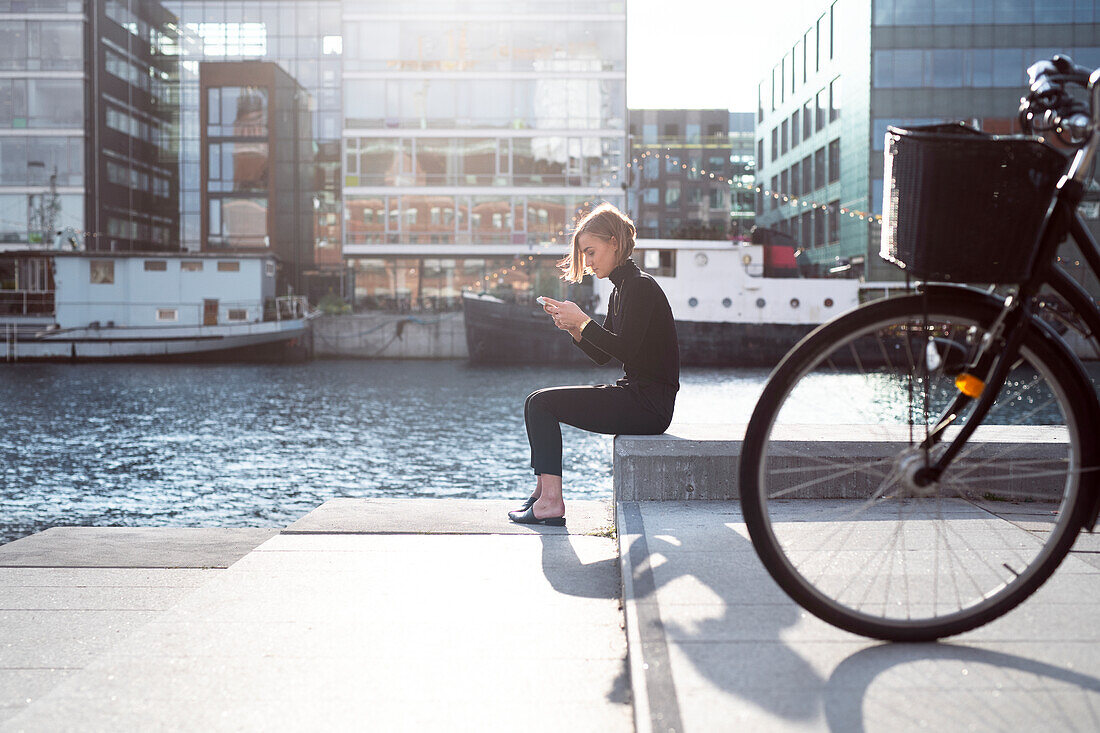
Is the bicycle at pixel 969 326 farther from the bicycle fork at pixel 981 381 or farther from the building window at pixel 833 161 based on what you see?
the building window at pixel 833 161

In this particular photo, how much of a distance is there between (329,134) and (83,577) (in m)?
40.0

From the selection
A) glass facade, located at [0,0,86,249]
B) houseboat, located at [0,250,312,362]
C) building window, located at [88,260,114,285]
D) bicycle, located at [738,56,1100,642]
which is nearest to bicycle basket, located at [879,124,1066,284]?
bicycle, located at [738,56,1100,642]

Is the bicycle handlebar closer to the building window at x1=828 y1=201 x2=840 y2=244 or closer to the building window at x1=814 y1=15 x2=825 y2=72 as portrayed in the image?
the building window at x1=828 y1=201 x2=840 y2=244

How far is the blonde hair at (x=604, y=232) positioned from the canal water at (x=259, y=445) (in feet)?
10.7

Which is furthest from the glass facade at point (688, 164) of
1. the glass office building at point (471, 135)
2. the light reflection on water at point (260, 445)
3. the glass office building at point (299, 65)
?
the light reflection on water at point (260, 445)

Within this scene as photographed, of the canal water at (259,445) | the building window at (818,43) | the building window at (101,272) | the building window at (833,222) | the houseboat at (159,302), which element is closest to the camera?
the canal water at (259,445)

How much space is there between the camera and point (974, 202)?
1800mm

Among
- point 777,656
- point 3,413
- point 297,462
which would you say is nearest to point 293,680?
point 777,656

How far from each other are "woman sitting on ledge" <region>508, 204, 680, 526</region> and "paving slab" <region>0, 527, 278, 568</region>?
1157 millimetres

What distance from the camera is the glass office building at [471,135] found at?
3412 cm

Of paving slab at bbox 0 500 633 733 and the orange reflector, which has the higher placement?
the orange reflector

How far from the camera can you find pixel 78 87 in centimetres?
3666

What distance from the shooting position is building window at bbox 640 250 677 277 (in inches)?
1041

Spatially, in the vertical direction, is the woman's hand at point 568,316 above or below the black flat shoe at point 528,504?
above
